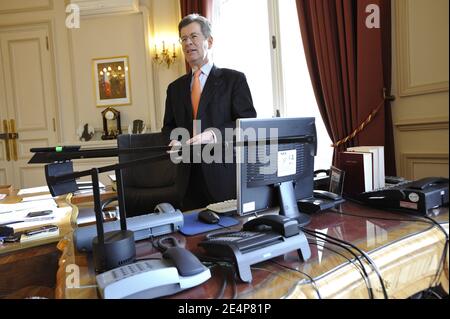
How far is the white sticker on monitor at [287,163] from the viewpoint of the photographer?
1.06 metres

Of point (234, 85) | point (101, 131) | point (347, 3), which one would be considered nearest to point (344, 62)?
point (347, 3)

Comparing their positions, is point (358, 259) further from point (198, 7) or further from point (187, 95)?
point (198, 7)

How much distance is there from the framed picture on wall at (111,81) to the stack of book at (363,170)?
3044 mm

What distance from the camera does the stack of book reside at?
1348 mm

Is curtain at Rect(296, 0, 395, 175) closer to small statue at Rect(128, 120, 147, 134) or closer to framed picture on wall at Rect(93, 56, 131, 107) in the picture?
small statue at Rect(128, 120, 147, 134)

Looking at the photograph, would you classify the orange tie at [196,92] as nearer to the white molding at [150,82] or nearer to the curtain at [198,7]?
the curtain at [198,7]

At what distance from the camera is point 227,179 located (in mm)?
1811

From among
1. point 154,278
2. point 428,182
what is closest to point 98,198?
point 154,278

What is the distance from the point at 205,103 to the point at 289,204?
0.88 meters

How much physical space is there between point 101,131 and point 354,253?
364cm

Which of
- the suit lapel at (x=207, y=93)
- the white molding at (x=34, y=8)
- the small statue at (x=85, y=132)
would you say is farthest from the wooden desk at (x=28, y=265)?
the white molding at (x=34, y=8)

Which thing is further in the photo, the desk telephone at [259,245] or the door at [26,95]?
the door at [26,95]

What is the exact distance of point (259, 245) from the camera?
778mm
